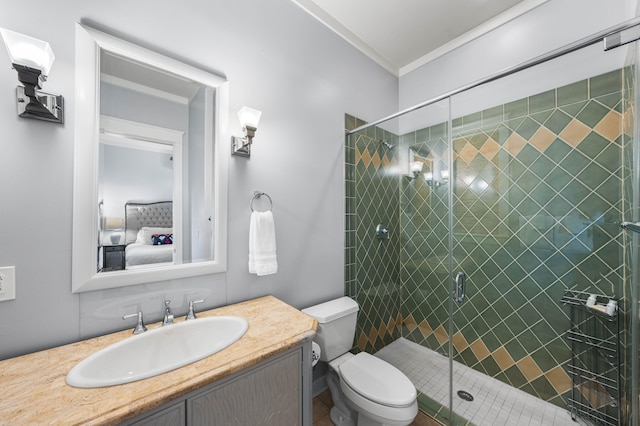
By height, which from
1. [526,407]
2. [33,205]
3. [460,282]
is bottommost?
[526,407]

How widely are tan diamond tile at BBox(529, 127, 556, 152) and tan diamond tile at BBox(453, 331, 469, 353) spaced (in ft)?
4.56

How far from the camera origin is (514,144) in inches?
67.7

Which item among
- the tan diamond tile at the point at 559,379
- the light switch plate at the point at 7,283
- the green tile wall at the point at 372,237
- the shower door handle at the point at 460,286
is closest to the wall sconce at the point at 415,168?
the green tile wall at the point at 372,237

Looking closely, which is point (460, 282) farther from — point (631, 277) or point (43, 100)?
point (43, 100)

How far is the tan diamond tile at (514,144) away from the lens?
1.69 metres

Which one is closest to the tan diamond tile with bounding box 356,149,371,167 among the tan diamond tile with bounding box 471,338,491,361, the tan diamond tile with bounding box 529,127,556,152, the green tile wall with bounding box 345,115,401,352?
the green tile wall with bounding box 345,115,401,352

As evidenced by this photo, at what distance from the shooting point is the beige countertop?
0.61m

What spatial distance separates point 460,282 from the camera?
6.03 ft

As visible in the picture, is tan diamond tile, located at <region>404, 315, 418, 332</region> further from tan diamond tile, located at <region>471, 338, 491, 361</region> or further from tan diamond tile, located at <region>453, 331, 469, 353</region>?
tan diamond tile, located at <region>471, 338, 491, 361</region>

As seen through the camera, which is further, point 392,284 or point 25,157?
point 392,284

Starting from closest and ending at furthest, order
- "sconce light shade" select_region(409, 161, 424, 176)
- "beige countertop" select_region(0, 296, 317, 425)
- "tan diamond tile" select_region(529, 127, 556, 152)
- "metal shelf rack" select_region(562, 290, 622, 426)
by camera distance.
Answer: "beige countertop" select_region(0, 296, 317, 425)
"metal shelf rack" select_region(562, 290, 622, 426)
"tan diamond tile" select_region(529, 127, 556, 152)
"sconce light shade" select_region(409, 161, 424, 176)

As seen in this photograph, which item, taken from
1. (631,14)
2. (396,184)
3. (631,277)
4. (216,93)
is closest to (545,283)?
(631,277)

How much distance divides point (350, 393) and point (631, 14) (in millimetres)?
2642

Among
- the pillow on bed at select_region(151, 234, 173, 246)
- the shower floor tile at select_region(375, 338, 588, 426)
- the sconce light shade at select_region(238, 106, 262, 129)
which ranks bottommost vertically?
the shower floor tile at select_region(375, 338, 588, 426)
